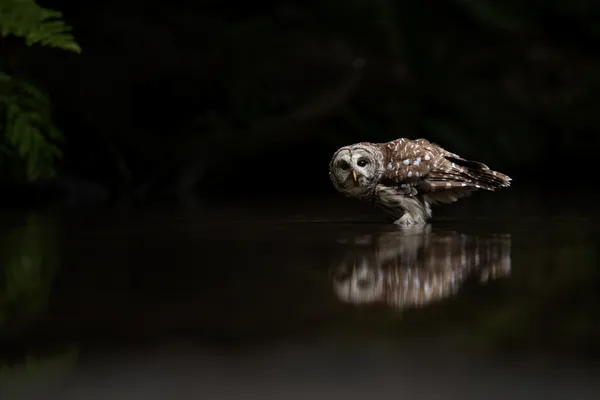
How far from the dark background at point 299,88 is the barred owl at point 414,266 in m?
2.90

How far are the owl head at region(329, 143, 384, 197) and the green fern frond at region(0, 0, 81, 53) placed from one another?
122 centimetres

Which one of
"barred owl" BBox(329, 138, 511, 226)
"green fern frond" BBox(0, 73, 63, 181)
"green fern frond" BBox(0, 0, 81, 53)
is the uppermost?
"green fern frond" BBox(0, 0, 81, 53)

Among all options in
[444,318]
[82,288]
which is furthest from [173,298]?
[444,318]

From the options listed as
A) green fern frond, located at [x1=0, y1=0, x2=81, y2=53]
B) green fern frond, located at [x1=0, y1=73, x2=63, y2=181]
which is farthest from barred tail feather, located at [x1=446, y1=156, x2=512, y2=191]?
green fern frond, located at [x1=0, y1=73, x2=63, y2=181]

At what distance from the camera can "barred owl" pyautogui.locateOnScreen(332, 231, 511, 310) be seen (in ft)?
6.42

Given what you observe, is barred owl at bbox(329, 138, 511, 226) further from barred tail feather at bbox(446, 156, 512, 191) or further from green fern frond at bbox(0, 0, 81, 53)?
green fern frond at bbox(0, 0, 81, 53)

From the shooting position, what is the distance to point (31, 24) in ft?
12.2

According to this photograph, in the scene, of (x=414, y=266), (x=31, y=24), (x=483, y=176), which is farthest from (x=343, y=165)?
(x=31, y=24)

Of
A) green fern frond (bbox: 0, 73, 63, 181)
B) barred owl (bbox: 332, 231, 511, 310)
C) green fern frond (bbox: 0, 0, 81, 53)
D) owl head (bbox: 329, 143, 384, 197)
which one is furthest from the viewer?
green fern frond (bbox: 0, 73, 63, 181)

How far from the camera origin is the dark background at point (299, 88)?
20.5 feet

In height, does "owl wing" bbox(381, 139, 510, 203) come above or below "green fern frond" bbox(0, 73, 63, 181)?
below

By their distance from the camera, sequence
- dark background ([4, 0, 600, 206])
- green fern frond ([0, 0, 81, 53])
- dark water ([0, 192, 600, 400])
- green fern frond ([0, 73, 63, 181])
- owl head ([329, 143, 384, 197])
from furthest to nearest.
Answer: dark background ([4, 0, 600, 206]), green fern frond ([0, 73, 63, 181]), green fern frond ([0, 0, 81, 53]), owl head ([329, 143, 384, 197]), dark water ([0, 192, 600, 400])

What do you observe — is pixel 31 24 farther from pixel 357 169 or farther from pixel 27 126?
pixel 357 169

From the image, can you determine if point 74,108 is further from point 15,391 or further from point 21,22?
point 15,391
